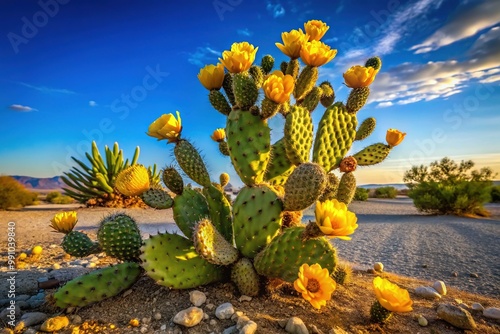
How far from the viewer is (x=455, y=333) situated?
200 centimetres

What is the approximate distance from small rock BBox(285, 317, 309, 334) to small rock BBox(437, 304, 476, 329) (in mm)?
1007

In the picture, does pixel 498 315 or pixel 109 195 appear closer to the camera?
pixel 498 315

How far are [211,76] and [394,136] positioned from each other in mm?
1668

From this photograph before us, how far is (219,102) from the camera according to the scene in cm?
263

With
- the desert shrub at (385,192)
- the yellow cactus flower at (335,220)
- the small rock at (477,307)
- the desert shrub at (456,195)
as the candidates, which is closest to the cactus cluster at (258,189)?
the yellow cactus flower at (335,220)

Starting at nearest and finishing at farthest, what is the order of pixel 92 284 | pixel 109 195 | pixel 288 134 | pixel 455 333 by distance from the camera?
pixel 455 333, pixel 92 284, pixel 288 134, pixel 109 195

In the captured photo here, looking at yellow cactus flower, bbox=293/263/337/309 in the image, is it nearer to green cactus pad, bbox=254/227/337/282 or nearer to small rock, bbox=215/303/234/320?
green cactus pad, bbox=254/227/337/282

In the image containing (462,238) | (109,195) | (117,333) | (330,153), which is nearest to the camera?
(117,333)

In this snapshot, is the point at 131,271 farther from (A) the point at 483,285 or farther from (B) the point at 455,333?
(A) the point at 483,285

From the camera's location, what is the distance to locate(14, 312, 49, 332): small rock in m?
1.99

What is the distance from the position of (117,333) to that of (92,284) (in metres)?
0.48

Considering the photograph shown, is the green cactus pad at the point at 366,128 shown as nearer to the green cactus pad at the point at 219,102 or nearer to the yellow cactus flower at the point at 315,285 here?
the green cactus pad at the point at 219,102

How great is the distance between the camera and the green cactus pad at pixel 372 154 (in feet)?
9.64

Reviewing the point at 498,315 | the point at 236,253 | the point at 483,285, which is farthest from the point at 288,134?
the point at 483,285
